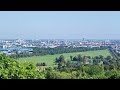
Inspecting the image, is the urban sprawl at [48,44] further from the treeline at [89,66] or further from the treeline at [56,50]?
the treeline at [89,66]

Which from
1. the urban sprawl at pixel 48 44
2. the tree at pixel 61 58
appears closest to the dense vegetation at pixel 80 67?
the tree at pixel 61 58

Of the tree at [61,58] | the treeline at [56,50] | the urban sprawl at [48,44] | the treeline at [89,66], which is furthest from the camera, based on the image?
the tree at [61,58]

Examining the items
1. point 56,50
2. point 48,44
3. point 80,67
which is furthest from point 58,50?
point 80,67

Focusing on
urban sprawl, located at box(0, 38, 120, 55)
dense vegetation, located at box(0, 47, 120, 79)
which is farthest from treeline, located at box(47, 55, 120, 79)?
urban sprawl, located at box(0, 38, 120, 55)

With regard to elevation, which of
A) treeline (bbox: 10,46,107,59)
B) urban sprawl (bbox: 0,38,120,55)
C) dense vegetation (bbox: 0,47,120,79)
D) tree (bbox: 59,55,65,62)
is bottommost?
dense vegetation (bbox: 0,47,120,79)

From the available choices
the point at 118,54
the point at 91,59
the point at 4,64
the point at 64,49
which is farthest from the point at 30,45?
the point at 4,64


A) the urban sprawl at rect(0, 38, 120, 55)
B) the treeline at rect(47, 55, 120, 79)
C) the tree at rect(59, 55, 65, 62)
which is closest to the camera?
the urban sprawl at rect(0, 38, 120, 55)

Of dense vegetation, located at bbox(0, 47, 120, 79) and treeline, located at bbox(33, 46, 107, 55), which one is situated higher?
treeline, located at bbox(33, 46, 107, 55)

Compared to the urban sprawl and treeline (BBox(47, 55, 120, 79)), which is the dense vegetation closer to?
treeline (BBox(47, 55, 120, 79))

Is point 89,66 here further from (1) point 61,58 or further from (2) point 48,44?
(2) point 48,44

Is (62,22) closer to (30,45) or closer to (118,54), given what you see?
(30,45)
